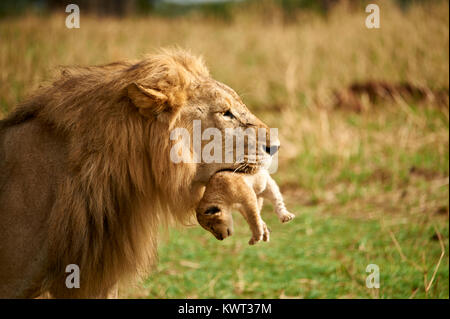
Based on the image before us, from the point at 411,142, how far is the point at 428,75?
1.31 m

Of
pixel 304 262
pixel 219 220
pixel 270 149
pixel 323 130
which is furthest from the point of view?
pixel 323 130

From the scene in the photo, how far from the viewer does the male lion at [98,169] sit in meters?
2.14

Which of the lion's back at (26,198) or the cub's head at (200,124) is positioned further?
the cub's head at (200,124)

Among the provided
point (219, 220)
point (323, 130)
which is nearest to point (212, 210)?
point (219, 220)

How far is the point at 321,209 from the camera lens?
493cm

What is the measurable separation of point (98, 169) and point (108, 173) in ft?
0.15

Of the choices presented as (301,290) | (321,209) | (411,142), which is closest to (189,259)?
(301,290)

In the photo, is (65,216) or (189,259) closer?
(65,216)

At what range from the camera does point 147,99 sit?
2.17 meters

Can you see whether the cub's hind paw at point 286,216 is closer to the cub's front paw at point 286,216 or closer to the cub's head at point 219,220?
the cub's front paw at point 286,216

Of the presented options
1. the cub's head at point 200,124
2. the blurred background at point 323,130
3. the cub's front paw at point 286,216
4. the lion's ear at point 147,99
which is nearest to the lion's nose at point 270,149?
the cub's head at point 200,124

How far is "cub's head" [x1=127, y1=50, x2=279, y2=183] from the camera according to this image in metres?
2.23

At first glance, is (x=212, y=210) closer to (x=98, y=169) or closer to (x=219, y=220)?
(x=219, y=220)
